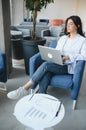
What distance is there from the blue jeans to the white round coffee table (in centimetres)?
54

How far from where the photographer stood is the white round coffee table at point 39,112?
4.61 feet

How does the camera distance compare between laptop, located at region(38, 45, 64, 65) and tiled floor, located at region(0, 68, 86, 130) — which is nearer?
tiled floor, located at region(0, 68, 86, 130)

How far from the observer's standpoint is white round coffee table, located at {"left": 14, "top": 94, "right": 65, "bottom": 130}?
1.41 m

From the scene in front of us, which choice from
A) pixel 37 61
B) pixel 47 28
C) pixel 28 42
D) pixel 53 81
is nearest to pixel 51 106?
pixel 53 81

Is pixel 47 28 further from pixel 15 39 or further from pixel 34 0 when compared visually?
pixel 34 0

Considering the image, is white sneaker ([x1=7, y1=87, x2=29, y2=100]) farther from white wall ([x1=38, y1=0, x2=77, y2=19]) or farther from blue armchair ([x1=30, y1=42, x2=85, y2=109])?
white wall ([x1=38, y1=0, x2=77, y2=19])

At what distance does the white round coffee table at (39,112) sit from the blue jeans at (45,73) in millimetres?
541

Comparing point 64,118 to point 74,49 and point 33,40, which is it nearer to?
point 74,49

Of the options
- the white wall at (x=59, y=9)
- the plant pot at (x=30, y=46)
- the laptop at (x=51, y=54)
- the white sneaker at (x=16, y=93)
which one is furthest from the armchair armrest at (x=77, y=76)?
the white wall at (x=59, y=9)

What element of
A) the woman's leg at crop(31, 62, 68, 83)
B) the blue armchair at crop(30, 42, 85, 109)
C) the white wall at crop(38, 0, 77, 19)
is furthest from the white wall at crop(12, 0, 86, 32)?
the blue armchair at crop(30, 42, 85, 109)

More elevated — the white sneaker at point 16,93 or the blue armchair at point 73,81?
the blue armchair at point 73,81

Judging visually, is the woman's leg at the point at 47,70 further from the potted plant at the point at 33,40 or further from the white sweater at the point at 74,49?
the potted plant at the point at 33,40

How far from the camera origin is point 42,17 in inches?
319

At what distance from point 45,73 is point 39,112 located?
0.85 metres
